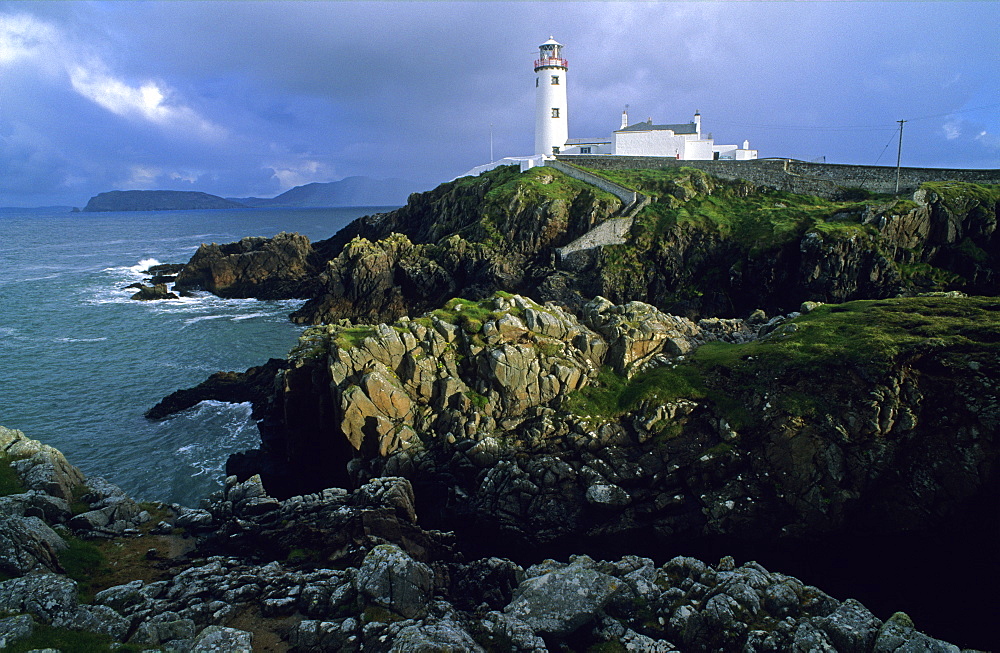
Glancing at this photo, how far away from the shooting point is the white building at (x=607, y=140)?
70.0 meters

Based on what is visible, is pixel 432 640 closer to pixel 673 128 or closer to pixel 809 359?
pixel 809 359

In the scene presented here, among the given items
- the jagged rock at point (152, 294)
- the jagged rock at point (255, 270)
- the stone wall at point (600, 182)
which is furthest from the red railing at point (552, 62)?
the jagged rock at point (152, 294)

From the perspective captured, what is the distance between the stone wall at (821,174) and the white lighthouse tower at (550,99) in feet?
45.3

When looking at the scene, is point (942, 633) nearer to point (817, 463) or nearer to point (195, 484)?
point (817, 463)

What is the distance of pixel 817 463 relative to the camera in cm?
2172

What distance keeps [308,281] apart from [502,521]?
5547 cm

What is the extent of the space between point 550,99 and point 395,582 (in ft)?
239

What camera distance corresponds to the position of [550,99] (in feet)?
256

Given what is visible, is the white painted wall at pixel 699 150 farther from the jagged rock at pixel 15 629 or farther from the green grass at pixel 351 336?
the jagged rock at pixel 15 629

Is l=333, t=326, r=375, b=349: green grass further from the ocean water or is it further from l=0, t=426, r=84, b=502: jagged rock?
l=0, t=426, r=84, b=502: jagged rock

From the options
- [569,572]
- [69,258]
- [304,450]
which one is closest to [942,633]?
[569,572]

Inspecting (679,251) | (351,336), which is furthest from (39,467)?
(679,251)

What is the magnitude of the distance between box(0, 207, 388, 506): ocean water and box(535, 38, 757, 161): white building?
4125 cm

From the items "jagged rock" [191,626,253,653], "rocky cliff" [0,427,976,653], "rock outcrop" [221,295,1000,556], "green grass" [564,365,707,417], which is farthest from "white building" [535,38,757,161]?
"jagged rock" [191,626,253,653]
